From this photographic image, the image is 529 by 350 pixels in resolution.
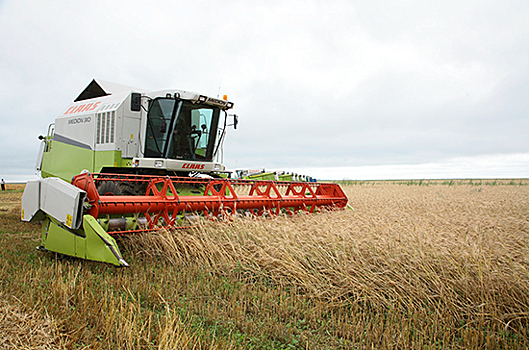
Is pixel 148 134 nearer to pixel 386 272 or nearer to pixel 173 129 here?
pixel 173 129

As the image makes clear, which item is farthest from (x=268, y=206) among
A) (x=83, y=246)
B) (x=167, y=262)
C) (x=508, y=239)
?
(x=508, y=239)

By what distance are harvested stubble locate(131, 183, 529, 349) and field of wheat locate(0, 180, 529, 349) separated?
0.04 ft

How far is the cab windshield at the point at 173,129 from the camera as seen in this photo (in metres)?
6.00

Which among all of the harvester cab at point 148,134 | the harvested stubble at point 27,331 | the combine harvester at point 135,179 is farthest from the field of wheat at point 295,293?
the harvester cab at point 148,134

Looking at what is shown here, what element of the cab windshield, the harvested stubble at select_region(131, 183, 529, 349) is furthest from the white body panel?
the cab windshield

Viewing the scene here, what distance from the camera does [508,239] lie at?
289 cm

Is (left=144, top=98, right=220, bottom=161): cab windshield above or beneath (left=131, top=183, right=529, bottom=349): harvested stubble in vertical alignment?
above

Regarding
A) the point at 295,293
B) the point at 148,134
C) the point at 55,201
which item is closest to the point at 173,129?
the point at 148,134

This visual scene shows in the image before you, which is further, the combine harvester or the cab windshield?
the cab windshield

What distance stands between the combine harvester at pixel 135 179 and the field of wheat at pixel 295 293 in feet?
1.24

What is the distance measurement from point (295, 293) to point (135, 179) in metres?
2.25

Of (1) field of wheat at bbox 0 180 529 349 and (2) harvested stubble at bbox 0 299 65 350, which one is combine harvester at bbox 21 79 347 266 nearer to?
(1) field of wheat at bbox 0 180 529 349

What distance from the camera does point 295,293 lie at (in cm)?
272

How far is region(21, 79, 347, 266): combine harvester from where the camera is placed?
3393 millimetres
